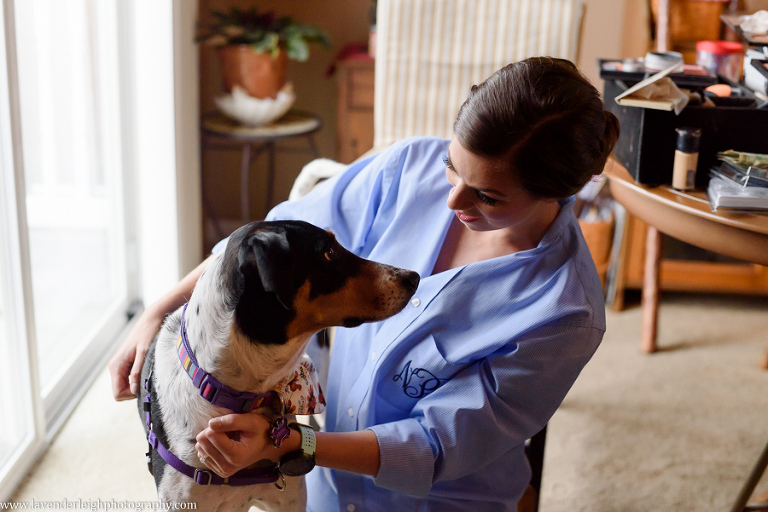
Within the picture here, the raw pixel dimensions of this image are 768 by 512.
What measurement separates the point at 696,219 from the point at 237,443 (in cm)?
91

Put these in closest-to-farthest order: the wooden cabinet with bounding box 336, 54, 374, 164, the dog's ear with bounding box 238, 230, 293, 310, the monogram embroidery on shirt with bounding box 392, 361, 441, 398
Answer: the dog's ear with bounding box 238, 230, 293, 310, the monogram embroidery on shirt with bounding box 392, 361, 441, 398, the wooden cabinet with bounding box 336, 54, 374, 164

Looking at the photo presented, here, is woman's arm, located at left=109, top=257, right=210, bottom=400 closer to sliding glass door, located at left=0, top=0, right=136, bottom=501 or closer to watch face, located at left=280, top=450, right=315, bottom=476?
watch face, located at left=280, top=450, right=315, bottom=476

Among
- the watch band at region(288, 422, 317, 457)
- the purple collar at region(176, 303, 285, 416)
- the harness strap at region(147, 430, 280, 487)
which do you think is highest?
the purple collar at region(176, 303, 285, 416)

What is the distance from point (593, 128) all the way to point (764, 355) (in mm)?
1850

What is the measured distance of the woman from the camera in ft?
3.33

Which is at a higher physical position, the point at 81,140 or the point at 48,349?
the point at 81,140

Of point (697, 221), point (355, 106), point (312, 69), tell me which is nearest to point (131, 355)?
point (697, 221)

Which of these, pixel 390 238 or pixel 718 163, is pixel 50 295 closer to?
pixel 390 238

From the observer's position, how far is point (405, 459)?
1.07m

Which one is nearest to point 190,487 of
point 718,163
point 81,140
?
point 718,163

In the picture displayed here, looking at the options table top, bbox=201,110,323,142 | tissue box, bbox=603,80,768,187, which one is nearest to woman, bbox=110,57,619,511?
tissue box, bbox=603,80,768,187

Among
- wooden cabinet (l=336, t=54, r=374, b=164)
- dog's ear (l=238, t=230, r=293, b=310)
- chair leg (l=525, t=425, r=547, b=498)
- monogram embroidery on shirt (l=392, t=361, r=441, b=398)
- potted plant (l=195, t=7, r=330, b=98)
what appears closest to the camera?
dog's ear (l=238, t=230, r=293, b=310)

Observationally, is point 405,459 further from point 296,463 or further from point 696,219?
point 696,219

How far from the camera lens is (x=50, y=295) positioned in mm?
2332
